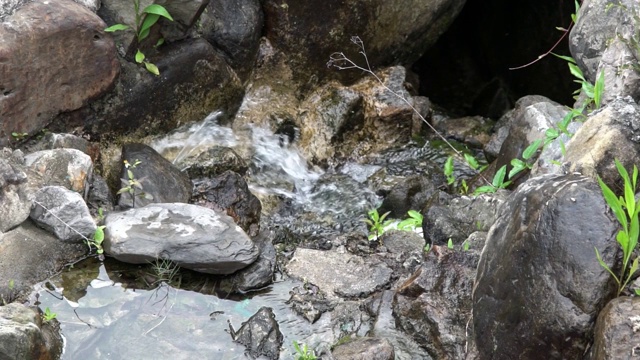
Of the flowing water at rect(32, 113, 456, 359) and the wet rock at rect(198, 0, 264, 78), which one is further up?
the wet rock at rect(198, 0, 264, 78)

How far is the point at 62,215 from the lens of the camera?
16.7 feet

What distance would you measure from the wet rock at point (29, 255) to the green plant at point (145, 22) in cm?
188

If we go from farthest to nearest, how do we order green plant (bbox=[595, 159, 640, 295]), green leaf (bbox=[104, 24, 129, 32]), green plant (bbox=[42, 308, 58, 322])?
green leaf (bbox=[104, 24, 129, 32])
green plant (bbox=[42, 308, 58, 322])
green plant (bbox=[595, 159, 640, 295])

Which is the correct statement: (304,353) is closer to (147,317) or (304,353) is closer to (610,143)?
(147,317)

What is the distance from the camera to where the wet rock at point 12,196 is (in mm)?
4902

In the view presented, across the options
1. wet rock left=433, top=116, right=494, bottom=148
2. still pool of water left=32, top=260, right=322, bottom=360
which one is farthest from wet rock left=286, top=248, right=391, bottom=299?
wet rock left=433, top=116, right=494, bottom=148

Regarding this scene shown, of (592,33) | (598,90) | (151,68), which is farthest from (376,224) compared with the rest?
(151,68)

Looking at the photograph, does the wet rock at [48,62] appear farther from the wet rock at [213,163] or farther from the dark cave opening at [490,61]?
the dark cave opening at [490,61]

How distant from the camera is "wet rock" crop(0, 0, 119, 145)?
551 cm

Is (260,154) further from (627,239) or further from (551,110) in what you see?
(627,239)

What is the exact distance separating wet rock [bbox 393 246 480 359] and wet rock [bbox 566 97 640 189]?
95 cm

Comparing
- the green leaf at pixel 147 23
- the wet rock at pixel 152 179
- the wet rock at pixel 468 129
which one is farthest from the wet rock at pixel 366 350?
the wet rock at pixel 468 129

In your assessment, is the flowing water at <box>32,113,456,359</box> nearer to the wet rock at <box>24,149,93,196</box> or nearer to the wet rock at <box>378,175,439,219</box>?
the wet rock at <box>24,149,93,196</box>

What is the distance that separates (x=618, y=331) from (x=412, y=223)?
3.00 metres
